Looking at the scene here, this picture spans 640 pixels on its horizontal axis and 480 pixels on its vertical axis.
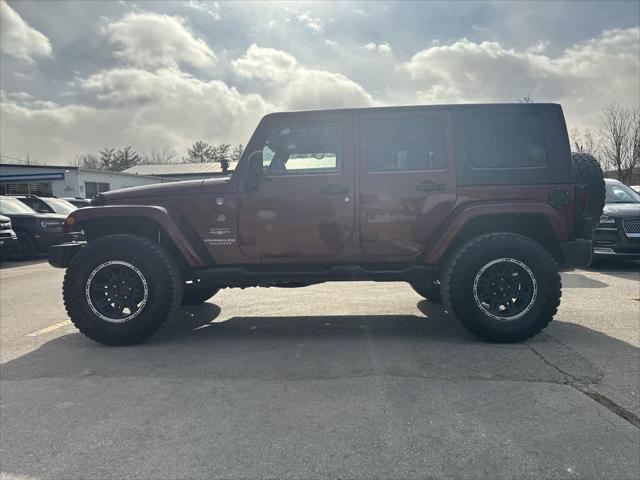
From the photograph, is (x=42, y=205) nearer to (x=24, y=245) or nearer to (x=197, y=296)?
(x=24, y=245)

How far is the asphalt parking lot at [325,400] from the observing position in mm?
2266

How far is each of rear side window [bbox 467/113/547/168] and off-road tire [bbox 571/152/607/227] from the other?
375 mm

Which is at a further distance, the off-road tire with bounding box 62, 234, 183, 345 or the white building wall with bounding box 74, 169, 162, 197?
the white building wall with bounding box 74, 169, 162, 197

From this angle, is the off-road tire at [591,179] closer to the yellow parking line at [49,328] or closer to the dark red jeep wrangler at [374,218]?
the dark red jeep wrangler at [374,218]

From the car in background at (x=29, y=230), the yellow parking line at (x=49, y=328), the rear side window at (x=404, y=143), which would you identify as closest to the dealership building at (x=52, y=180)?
the car in background at (x=29, y=230)

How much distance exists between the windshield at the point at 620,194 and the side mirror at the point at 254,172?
7.75m

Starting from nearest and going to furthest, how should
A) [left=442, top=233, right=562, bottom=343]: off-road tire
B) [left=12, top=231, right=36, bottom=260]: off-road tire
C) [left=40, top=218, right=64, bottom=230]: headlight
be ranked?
1. [left=442, top=233, right=562, bottom=343]: off-road tire
2. [left=12, top=231, right=36, bottom=260]: off-road tire
3. [left=40, top=218, right=64, bottom=230]: headlight

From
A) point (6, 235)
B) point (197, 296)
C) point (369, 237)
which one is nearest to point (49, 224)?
point (6, 235)

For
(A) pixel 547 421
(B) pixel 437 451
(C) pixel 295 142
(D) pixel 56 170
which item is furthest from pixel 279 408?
(D) pixel 56 170

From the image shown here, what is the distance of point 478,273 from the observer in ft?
13.2

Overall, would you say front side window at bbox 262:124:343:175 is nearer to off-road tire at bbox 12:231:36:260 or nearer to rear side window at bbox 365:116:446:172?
rear side window at bbox 365:116:446:172

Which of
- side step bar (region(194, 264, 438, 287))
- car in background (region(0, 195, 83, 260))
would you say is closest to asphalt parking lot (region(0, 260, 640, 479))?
side step bar (region(194, 264, 438, 287))

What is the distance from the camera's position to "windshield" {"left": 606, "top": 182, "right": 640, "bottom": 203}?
8891mm

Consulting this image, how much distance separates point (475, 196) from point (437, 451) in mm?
2467
